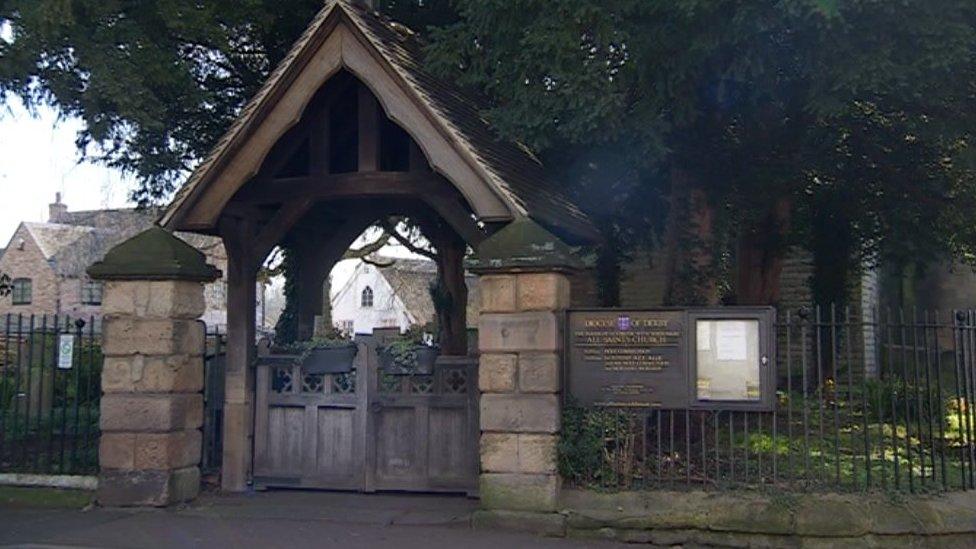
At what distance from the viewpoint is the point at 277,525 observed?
8797 mm

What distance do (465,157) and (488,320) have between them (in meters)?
1.51

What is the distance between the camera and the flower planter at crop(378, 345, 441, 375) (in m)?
9.91

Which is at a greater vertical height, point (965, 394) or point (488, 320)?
point (488, 320)

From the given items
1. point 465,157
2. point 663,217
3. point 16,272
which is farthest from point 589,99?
point 16,272

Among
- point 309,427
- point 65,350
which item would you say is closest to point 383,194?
point 309,427

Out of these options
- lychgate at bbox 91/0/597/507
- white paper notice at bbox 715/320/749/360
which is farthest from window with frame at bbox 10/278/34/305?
white paper notice at bbox 715/320/749/360

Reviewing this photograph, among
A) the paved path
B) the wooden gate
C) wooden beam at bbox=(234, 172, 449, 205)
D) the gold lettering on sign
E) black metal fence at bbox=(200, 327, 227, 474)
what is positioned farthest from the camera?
black metal fence at bbox=(200, 327, 227, 474)

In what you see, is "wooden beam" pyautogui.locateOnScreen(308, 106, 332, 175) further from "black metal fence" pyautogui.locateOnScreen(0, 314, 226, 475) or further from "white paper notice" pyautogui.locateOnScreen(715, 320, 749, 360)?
"white paper notice" pyautogui.locateOnScreen(715, 320, 749, 360)

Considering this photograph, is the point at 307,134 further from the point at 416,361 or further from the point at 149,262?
the point at 416,361

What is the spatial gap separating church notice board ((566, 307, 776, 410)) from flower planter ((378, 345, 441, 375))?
180 centimetres

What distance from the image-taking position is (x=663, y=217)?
12805mm

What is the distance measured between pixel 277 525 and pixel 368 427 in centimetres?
155

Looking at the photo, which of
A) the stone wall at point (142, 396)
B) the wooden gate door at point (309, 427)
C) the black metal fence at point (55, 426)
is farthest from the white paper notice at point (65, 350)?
the wooden gate door at point (309, 427)

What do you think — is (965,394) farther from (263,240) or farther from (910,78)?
(263,240)
